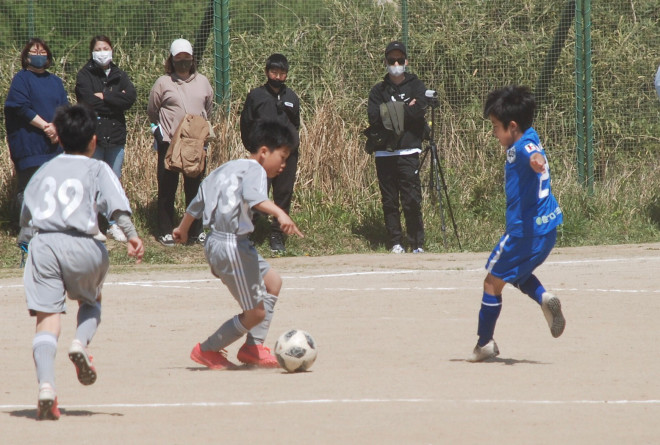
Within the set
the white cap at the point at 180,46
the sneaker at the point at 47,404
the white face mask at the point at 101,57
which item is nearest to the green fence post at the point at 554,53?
the white cap at the point at 180,46

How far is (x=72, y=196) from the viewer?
5648mm

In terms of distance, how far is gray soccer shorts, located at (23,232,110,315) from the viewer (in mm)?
5594

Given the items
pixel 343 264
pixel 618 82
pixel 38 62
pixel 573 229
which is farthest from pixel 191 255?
pixel 618 82

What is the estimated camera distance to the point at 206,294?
33.5ft

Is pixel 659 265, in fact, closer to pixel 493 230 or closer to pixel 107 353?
pixel 493 230

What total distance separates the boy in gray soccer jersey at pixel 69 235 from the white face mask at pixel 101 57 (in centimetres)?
721

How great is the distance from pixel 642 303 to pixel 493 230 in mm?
5571

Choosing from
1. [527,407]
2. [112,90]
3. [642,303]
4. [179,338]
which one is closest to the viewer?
[527,407]

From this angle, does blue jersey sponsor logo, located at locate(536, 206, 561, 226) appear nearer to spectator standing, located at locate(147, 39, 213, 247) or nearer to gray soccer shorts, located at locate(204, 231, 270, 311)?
gray soccer shorts, located at locate(204, 231, 270, 311)

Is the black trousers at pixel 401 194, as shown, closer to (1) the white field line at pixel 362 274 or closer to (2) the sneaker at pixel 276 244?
(2) the sneaker at pixel 276 244

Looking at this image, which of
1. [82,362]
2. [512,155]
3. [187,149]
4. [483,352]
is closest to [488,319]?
[483,352]

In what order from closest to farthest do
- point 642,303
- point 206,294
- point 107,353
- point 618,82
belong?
1. point 107,353
2. point 642,303
3. point 206,294
4. point 618,82

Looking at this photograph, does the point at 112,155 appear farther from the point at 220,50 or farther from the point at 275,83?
the point at 220,50

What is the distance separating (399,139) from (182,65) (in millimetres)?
2734
